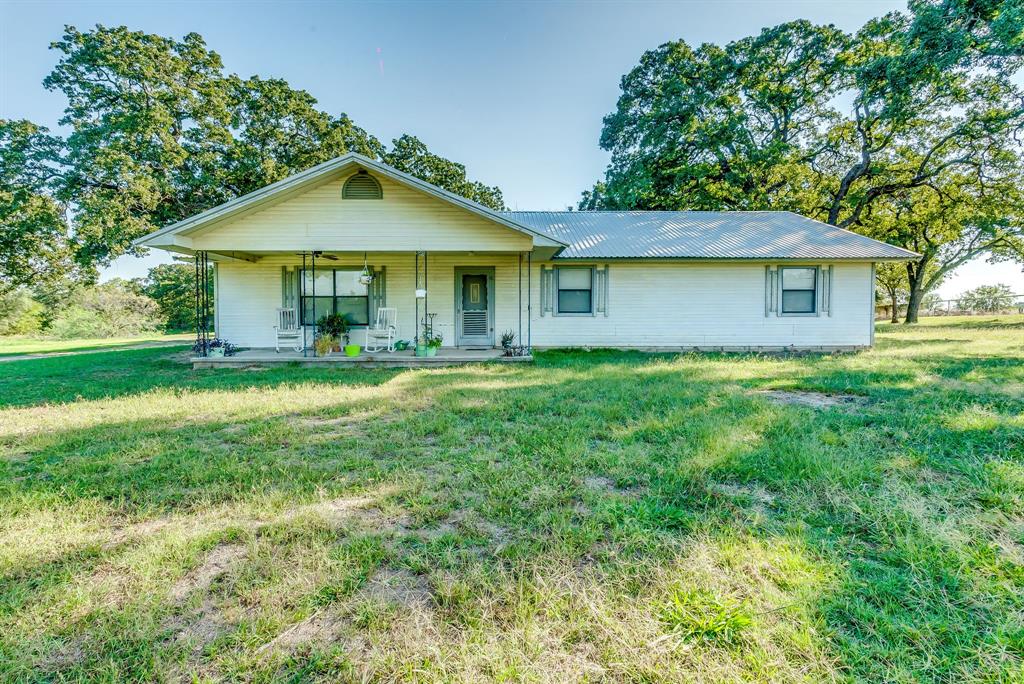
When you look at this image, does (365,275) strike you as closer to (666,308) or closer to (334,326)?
(334,326)

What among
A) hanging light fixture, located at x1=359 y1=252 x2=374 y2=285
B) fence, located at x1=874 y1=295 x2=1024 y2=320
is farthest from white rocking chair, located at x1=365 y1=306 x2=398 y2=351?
fence, located at x1=874 y1=295 x2=1024 y2=320

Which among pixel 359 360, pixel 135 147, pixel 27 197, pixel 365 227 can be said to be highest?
pixel 135 147

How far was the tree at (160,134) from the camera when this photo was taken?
1426 centimetres

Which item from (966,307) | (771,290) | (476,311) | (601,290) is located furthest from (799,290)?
(966,307)

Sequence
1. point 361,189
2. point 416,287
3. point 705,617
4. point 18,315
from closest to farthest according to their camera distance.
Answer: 1. point 705,617
2. point 361,189
3. point 416,287
4. point 18,315

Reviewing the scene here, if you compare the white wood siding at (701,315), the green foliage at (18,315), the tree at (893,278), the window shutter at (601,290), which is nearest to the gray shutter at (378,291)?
the white wood siding at (701,315)

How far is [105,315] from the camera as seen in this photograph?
27344 millimetres

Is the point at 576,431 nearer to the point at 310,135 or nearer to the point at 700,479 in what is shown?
the point at 700,479

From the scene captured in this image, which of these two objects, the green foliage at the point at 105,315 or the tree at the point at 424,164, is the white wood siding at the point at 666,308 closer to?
the tree at the point at 424,164

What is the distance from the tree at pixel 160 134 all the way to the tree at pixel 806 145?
48.1 feet

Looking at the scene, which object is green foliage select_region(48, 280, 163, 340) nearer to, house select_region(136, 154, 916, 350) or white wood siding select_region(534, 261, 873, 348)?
house select_region(136, 154, 916, 350)

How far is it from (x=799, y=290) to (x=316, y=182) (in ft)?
42.1

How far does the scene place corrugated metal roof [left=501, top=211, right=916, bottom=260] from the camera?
11.5 m

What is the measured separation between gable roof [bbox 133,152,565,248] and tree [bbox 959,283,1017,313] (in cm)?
3564
